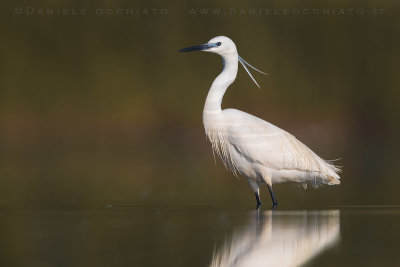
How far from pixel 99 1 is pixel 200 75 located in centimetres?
568

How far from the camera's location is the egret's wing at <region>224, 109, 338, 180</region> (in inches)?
373

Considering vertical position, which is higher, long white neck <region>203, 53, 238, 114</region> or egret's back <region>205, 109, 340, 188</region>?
long white neck <region>203, 53, 238, 114</region>

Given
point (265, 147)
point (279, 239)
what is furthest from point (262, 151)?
point (279, 239)

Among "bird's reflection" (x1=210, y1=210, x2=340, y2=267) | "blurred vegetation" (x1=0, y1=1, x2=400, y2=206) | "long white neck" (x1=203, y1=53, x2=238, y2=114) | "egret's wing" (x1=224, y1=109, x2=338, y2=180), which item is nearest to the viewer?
"bird's reflection" (x1=210, y1=210, x2=340, y2=267)

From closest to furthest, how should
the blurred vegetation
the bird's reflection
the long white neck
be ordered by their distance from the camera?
1. the bird's reflection
2. the long white neck
3. the blurred vegetation

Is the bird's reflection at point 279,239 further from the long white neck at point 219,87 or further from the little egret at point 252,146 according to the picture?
the long white neck at point 219,87

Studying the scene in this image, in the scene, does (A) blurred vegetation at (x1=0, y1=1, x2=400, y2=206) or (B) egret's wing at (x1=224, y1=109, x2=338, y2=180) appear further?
(A) blurred vegetation at (x1=0, y1=1, x2=400, y2=206)

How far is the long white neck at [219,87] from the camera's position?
962cm

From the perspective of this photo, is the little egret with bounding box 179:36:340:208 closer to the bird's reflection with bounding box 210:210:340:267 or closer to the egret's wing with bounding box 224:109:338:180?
the egret's wing with bounding box 224:109:338:180

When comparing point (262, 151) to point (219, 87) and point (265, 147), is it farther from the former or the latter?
point (219, 87)

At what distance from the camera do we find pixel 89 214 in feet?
27.9

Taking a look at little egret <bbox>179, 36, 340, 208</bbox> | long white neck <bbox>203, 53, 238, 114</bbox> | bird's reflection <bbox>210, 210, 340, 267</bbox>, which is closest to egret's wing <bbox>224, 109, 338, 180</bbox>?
little egret <bbox>179, 36, 340, 208</bbox>

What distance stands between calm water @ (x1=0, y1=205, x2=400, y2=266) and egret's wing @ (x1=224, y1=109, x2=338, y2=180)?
71 cm

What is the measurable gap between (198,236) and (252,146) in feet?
9.06
